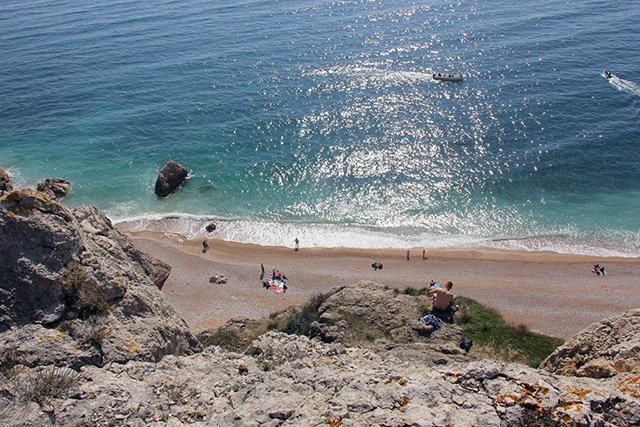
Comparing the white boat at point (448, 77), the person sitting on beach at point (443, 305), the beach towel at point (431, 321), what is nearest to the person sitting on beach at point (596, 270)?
the person sitting on beach at point (443, 305)

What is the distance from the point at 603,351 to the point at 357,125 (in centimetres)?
5178

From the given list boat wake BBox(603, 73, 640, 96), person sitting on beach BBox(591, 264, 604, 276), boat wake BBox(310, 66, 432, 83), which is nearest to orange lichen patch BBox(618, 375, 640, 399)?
person sitting on beach BBox(591, 264, 604, 276)

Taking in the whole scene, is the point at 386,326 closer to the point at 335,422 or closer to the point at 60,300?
the point at 335,422

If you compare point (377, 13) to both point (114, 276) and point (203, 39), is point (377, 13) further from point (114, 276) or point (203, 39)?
point (114, 276)

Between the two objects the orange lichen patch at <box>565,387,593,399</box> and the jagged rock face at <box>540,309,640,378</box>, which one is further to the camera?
the jagged rock face at <box>540,309,640,378</box>

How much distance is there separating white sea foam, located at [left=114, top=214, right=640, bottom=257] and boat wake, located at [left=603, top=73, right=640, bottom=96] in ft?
98.8

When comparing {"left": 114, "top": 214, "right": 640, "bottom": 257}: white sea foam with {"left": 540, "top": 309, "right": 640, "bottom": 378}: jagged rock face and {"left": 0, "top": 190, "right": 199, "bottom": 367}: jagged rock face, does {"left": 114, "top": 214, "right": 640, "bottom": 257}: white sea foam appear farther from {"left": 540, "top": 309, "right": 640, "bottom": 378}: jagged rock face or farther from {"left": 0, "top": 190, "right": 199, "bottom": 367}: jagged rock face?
{"left": 0, "top": 190, "right": 199, "bottom": 367}: jagged rock face

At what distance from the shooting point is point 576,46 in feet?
259

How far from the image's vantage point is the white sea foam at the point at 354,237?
45812 mm

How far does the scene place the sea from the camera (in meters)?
50.6

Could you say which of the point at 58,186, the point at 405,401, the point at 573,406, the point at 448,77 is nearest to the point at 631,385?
the point at 573,406

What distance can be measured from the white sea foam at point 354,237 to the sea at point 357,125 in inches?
7.2

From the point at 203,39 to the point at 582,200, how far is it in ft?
253

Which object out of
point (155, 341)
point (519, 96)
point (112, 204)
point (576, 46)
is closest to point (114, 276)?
point (155, 341)
